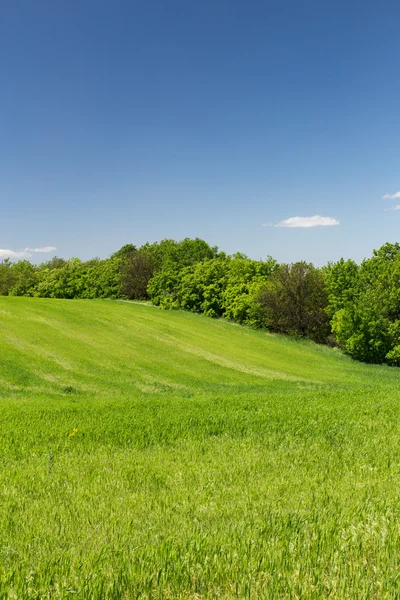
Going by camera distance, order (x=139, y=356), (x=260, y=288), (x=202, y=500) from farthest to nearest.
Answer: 1. (x=260, y=288)
2. (x=139, y=356)
3. (x=202, y=500)

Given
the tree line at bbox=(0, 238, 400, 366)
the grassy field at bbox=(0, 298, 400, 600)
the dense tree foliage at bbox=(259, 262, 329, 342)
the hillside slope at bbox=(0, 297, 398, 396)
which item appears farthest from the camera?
the dense tree foliage at bbox=(259, 262, 329, 342)

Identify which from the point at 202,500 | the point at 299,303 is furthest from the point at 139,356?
the point at 299,303

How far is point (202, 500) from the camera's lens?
5.15 metres

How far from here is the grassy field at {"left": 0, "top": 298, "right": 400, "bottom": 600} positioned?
10.7 feet

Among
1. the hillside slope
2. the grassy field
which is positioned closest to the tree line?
the hillside slope

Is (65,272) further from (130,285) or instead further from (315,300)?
(315,300)

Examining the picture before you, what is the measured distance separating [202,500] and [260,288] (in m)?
64.0

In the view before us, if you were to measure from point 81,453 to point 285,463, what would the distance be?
164 inches

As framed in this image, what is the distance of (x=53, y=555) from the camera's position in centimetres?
375

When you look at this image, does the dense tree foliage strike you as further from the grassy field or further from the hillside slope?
the grassy field

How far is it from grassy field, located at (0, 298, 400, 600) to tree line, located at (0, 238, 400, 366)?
42801 millimetres

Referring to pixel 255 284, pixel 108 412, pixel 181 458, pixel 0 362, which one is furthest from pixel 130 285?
pixel 181 458

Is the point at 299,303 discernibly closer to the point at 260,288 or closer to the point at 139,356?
the point at 260,288

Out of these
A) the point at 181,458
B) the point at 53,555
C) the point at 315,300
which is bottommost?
the point at 181,458
